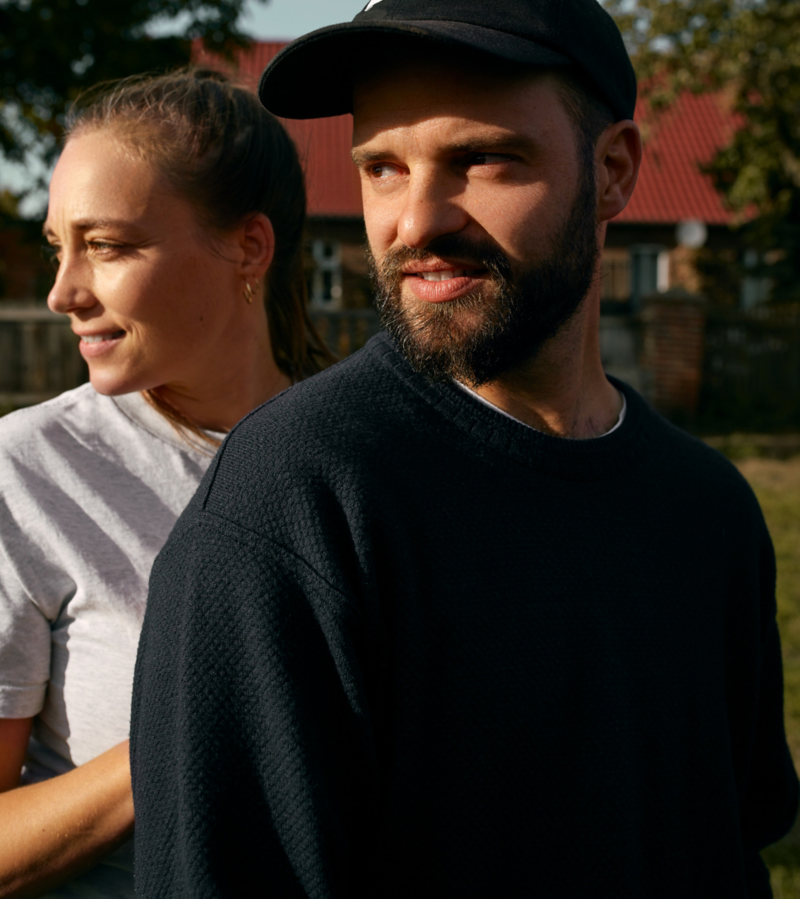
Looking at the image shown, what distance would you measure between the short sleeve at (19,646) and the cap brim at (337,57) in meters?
0.90

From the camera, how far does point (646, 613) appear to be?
56.4 inches

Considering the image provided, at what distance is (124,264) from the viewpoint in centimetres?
171

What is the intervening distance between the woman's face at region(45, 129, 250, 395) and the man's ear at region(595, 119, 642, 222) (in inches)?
31.7

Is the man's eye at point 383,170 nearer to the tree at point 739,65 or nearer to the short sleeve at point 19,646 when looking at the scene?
the short sleeve at point 19,646

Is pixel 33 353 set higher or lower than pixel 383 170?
lower

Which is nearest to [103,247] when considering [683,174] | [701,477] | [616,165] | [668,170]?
[616,165]

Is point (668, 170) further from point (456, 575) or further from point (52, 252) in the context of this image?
point (456, 575)

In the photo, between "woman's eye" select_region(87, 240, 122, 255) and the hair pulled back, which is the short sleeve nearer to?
"woman's eye" select_region(87, 240, 122, 255)

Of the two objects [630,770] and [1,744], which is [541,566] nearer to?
[630,770]

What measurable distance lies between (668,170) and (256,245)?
21.0 meters

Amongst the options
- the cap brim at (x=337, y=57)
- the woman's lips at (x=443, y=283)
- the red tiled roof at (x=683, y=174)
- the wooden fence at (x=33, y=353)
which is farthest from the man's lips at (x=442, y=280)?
the red tiled roof at (x=683, y=174)

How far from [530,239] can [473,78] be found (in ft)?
0.82

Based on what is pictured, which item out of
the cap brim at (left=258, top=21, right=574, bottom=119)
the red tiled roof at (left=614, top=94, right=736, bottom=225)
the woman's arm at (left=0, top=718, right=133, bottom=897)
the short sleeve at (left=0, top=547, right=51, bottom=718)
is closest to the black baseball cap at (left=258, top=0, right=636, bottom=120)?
the cap brim at (left=258, top=21, right=574, bottom=119)

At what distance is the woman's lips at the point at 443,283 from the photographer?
4.48 ft
